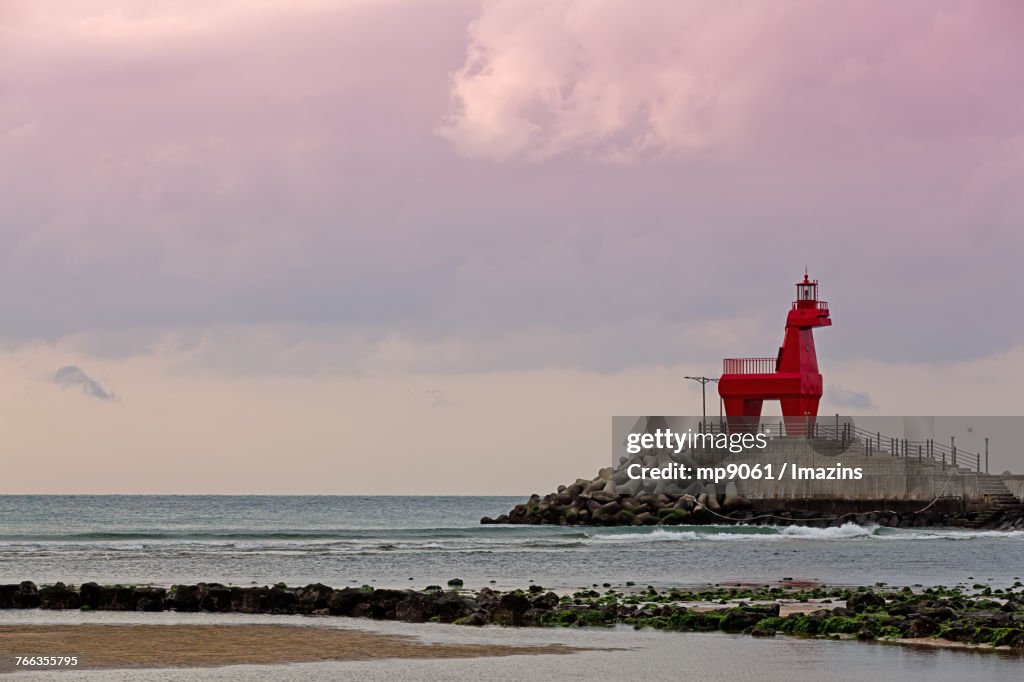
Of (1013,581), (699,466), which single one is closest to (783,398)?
(699,466)

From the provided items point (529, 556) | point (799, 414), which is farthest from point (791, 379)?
point (529, 556)

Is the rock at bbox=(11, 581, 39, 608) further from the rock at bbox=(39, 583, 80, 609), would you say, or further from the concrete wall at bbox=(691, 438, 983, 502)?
the concrete wall at bbox=(691, 438, 983, 502)

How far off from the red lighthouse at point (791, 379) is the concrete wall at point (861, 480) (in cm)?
125

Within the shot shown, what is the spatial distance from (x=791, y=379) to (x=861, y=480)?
5.13m

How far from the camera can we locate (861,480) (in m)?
60.8

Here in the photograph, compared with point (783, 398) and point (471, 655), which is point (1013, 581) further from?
point (783, 398)

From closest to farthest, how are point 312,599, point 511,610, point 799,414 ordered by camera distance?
1. point 511,610
2. point 312,599
3. point 799,414

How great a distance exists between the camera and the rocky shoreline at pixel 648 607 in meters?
21.3

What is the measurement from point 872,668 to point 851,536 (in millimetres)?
37445

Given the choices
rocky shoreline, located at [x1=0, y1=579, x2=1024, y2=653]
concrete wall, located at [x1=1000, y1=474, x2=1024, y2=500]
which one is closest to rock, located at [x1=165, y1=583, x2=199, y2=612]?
rocky shoreline, located at [x1=0, y1=579, x2=1024, y2=653]

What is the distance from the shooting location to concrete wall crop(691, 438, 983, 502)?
60.1 m

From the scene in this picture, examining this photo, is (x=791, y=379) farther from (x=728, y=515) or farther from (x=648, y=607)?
(x=648, y=607)

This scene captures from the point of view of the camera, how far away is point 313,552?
46000 millimetres

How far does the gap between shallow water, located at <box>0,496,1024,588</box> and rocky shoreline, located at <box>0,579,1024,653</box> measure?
16.2ft
